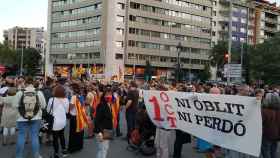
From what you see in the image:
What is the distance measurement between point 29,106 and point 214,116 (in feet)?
12.7

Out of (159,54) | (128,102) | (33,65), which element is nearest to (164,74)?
(159,54)

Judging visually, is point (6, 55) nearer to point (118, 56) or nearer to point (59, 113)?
point (118, 56)

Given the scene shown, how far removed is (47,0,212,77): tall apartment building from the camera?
85062mm

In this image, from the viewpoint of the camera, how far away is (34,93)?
9.45m

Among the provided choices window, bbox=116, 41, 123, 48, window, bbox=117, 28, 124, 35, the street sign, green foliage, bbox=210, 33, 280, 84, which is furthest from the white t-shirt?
window, bbox=117, 28, 124, 35

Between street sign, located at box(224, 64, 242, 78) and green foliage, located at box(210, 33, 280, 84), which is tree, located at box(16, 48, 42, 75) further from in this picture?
street sign, located at box(224, 64, 242, 78)

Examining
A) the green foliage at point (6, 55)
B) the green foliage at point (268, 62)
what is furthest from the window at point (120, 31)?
the green foliage at point (6, 55)

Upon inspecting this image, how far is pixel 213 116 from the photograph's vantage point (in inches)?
328

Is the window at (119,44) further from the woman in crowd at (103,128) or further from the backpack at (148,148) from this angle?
the woman in crowd at (103,128)

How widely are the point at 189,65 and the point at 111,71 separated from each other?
21.6 metres

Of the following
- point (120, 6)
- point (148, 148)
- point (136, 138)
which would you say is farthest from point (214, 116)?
point (120, 6)

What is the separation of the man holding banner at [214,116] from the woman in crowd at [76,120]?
2.08m

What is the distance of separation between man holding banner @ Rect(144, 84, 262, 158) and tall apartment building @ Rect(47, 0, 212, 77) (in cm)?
7463

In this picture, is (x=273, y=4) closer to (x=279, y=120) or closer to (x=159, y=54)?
(x=159, y=54)
